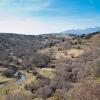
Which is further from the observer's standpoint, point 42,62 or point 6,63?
point 6,63

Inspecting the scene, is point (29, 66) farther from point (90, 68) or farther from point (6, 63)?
point (90, 68)

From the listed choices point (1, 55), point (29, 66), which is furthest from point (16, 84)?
point (1, 55)

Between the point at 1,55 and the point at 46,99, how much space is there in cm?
10322

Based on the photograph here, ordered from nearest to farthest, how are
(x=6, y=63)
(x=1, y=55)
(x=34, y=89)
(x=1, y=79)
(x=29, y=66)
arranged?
(x=34, y=89), (x=1, y=79), (x=29, y=66), (x=6, y=63), (x=1, y=55)

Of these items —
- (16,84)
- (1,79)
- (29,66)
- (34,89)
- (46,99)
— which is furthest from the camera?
(29,66)

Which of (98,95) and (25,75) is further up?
(98,95)

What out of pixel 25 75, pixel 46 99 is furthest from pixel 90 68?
pixel 25 75

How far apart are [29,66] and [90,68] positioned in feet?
175

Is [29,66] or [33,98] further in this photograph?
[29,66]

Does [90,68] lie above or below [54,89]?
above

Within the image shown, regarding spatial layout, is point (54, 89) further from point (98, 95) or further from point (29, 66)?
point (29, 66)

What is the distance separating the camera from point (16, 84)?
93.7 meters

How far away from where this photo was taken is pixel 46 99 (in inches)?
2643

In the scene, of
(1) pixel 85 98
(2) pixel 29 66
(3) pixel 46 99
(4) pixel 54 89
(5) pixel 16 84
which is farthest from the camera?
(2) pixel 29 66
